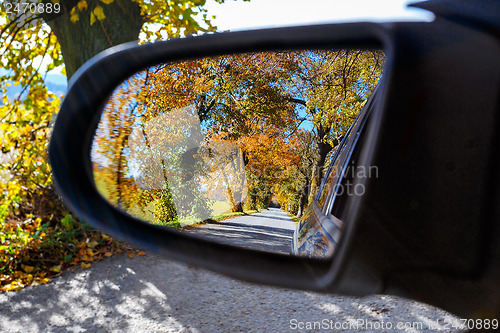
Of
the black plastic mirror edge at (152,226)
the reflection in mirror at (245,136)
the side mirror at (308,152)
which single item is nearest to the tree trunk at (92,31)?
the side mirror at (308,152)

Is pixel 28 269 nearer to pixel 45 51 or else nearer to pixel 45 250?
pixel 45 250

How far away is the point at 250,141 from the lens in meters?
1.11

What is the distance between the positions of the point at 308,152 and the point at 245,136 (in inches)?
8.1

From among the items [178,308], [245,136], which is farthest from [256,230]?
[178,308]

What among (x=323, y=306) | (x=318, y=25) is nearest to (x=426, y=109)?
(x=318, y=25)

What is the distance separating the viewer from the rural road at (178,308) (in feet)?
13.7

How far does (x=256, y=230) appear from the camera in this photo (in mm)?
1146

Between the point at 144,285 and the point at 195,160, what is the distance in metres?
4.22

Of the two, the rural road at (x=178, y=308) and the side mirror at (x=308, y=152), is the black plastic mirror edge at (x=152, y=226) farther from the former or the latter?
the rural road at (x=178, y=308)

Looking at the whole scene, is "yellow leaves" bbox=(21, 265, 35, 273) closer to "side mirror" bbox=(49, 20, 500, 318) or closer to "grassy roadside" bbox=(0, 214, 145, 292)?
"grassy roadside" bbox=(0, 214, 145, 292)

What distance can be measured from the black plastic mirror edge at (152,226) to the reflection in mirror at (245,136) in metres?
0.07

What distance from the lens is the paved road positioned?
106 cm

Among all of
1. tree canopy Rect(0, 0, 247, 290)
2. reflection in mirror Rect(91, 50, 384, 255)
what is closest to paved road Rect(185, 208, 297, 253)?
reflection in mirror Rect(91, 50, 384, 255)

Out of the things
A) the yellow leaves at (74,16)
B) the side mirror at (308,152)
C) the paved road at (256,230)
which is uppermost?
the yellow leaves at (74,16)
